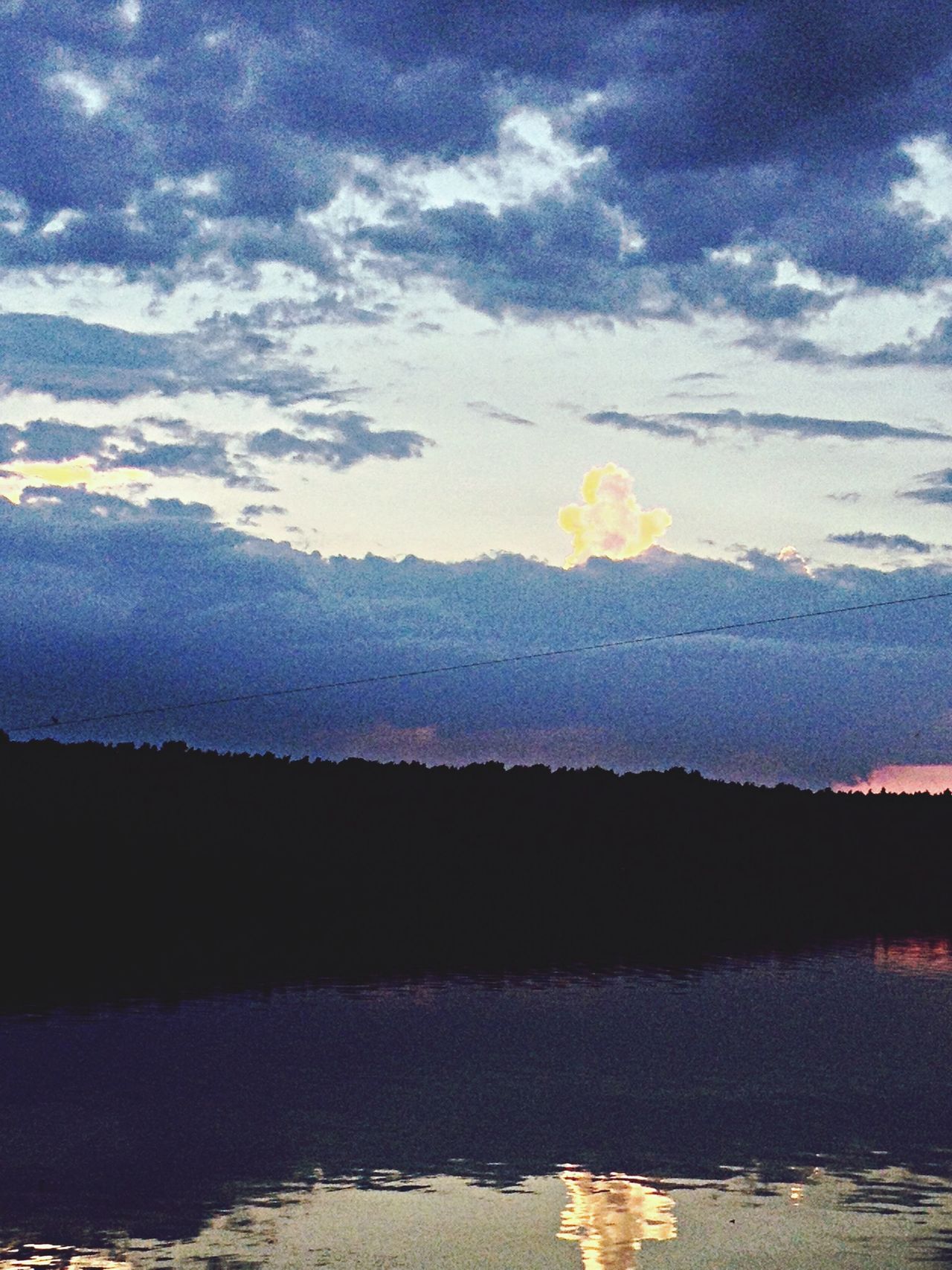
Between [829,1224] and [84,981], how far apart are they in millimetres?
25203

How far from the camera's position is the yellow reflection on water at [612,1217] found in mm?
14289

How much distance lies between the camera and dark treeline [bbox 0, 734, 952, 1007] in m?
45.8

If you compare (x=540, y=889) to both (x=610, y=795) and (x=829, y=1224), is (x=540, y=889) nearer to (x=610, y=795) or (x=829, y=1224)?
(x=610, y=795)

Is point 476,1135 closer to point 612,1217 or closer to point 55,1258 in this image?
point 612,1217

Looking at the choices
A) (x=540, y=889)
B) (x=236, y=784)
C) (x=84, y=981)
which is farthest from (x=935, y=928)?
(x=236, y=784)

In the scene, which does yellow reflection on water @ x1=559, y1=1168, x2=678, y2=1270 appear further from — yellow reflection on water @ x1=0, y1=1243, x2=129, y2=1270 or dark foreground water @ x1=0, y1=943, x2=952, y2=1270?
yellow reflection on water @ x1=0, y1=1243, x2=129, y2=1270

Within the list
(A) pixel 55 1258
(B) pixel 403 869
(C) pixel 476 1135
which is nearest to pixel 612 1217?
(C) pixel 476 1135

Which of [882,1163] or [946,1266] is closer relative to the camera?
[946,1266]

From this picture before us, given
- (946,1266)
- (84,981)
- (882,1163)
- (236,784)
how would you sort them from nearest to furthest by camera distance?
(946,1266), (882,1163), (84,981), (236,784)

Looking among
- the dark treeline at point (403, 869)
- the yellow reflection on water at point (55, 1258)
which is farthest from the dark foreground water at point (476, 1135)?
the dark treeline at point (403, 869)

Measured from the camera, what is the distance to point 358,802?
9300 centimetres

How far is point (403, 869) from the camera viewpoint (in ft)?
258

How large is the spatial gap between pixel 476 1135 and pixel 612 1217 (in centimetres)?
414

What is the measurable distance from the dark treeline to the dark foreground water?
857 centimetres
